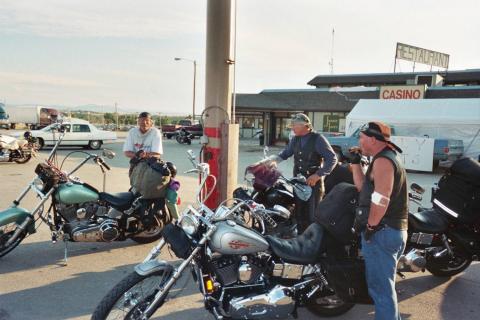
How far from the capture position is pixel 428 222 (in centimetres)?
473

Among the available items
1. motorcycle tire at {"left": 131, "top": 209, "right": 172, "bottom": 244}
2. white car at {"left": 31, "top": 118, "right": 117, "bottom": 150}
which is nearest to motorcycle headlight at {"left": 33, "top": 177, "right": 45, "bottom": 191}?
motorcycle tire at {"left": 131, "top": 209, "right": 172, "bottom": 244}

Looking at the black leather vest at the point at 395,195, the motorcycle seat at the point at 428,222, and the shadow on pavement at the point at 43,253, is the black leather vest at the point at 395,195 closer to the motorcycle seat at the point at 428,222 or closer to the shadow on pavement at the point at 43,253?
the motorcycle seat at the point at 428,222

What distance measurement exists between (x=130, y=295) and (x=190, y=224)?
2.41ft

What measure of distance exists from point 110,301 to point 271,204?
9.03ft

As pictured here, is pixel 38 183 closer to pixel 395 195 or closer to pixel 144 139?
pixel 144 139

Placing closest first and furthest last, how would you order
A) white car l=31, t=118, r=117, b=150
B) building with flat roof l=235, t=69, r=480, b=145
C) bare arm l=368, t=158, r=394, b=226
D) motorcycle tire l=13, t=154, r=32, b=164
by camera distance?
bare arm l=368, t=158, r=394, b=226
motorcycle tire l=13, t=154, r=32, b=164
white car l=31, t=118, r=117, b=150
building with flat roof l=235, t=69, r=480, b=145

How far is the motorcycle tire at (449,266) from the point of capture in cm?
496

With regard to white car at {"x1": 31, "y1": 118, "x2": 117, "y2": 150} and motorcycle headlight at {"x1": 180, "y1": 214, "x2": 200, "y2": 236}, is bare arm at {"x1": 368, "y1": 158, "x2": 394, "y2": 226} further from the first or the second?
white car at {"x1": 31, "y1": 118, "x2": 117, "y2": 150}

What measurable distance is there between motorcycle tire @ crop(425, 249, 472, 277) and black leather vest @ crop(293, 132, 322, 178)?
1867mm

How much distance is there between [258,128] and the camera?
37906 mm

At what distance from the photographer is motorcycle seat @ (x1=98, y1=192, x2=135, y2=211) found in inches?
213

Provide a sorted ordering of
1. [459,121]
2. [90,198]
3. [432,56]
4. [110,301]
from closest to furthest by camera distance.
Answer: [110,301], [90,198], [459,121], [432,56]

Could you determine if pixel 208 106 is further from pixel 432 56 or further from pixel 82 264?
pixel 432 56

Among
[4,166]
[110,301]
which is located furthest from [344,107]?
[110,301]
